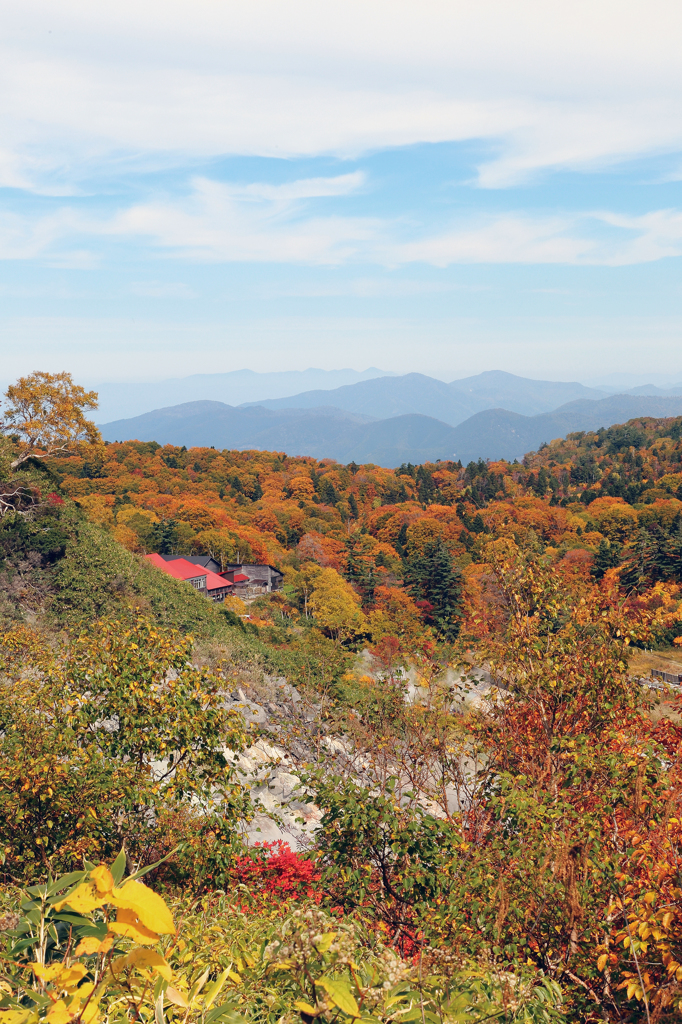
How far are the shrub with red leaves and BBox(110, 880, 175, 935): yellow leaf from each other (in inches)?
165

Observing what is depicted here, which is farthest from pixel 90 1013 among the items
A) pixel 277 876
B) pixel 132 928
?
pixel 277 876

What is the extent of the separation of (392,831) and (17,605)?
617 inches

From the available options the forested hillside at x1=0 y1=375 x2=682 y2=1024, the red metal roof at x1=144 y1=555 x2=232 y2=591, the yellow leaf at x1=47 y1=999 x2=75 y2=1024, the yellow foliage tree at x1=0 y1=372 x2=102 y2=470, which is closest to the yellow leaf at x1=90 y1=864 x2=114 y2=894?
the forested hillside at x1=0 y1=375 x2=682 y2=1024

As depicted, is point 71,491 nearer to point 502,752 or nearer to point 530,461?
point 502,752

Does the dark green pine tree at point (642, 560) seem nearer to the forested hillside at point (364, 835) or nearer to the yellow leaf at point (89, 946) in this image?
the forested hillside at point (364, 835)

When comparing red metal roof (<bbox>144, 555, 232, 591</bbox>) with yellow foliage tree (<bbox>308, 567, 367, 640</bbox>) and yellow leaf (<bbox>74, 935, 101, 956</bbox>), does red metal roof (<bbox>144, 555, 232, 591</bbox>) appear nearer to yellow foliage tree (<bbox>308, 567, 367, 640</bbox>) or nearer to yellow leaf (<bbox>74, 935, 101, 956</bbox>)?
yellow foliage tree (<bbox>308, 567, 367, 640</bbox>)

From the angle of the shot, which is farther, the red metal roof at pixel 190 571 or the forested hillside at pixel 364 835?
the red metal roof at pixel 190 571

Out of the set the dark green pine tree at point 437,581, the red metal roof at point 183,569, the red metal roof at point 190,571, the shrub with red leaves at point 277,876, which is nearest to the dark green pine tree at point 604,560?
the dark green pine tree at point 437,581

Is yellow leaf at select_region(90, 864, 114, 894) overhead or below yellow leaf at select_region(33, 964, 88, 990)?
overhead

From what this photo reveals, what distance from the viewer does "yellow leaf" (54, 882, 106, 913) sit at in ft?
3.43

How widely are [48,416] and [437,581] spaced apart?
26.6 m

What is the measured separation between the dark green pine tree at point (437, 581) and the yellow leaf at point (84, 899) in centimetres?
3905

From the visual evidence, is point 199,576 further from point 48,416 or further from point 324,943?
point 324,943

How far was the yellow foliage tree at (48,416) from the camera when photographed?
22.7m
